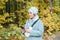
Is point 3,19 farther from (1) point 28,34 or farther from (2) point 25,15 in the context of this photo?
(1) point 28,34

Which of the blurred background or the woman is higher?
the woman

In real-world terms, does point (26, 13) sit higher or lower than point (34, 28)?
lower

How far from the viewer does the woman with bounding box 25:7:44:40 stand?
194 inches

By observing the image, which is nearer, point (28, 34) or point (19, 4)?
point (28, 34)

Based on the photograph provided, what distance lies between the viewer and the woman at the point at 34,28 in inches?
194

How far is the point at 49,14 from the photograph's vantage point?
41.3 feet

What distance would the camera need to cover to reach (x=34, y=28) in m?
5.01

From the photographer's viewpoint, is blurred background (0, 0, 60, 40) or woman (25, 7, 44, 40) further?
blurred background (0, 0, 60, 40)

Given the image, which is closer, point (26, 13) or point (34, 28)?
point (34, 28)

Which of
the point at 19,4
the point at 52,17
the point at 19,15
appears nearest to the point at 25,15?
the point at 19,15

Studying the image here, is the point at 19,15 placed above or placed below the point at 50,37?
above

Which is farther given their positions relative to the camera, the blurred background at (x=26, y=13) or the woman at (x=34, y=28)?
the blurred background at (x=26, y=13)

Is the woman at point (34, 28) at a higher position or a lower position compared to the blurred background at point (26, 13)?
higher

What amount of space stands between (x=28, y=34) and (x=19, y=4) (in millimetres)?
7461
